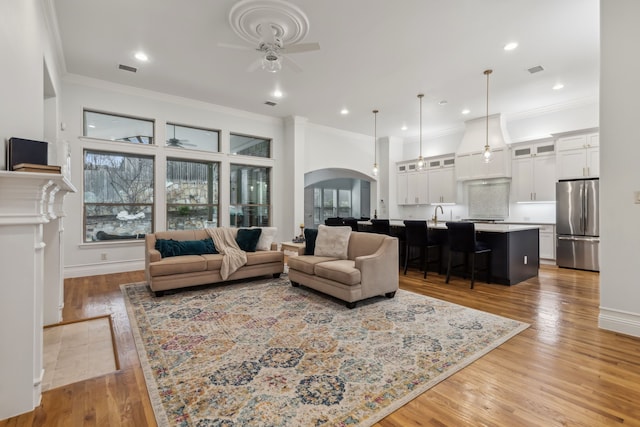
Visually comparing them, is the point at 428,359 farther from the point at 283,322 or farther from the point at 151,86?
the point at 151,86

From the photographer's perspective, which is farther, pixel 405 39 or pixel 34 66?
pixel 405 39

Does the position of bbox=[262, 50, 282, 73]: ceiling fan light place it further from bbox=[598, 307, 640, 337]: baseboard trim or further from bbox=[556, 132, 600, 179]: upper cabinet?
bbox=[556, 132, 600, 179]: upper cabinet

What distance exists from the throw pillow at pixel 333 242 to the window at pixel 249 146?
349 centimetres

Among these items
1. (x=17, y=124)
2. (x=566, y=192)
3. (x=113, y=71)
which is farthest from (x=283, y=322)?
(x=566, y=192)

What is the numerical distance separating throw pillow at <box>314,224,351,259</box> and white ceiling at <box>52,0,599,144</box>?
2.53 metres

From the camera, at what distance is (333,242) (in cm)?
434

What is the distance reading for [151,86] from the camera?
215 inches

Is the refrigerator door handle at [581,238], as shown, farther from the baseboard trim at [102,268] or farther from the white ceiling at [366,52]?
the baseboard trim at [102,268]

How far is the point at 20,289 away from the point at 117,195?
4315 millimetres

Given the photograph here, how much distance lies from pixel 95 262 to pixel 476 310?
5.99 meters

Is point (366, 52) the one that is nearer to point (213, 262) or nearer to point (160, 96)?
point (213, 262)

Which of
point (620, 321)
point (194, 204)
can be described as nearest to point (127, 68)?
point (194, 204)

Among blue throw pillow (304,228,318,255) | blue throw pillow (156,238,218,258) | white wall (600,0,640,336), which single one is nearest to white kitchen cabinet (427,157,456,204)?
blue throw pillow (304,228,318,255)

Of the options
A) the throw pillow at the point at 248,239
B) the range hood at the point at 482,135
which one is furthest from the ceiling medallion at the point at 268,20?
the range hood at the point at 482,135
